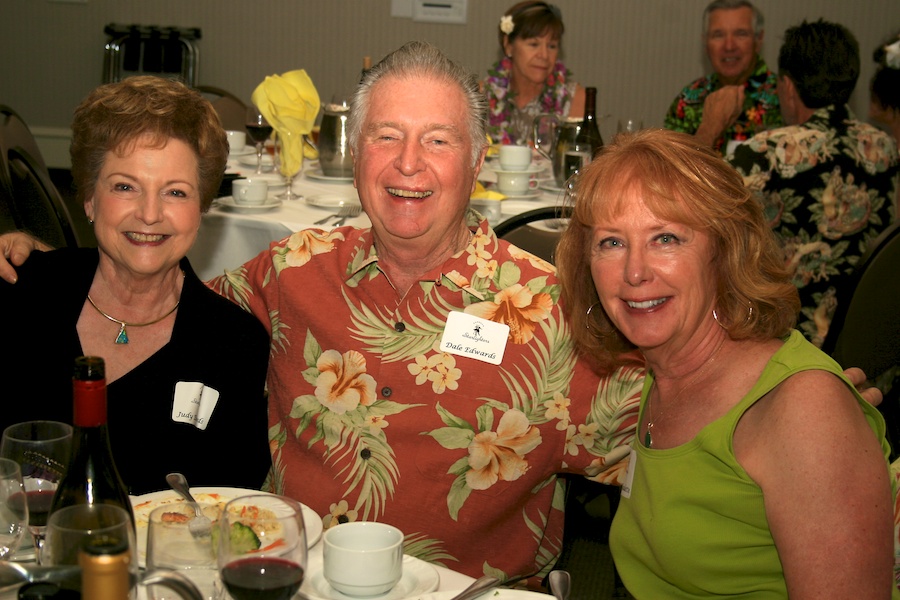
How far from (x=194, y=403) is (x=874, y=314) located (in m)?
2.24

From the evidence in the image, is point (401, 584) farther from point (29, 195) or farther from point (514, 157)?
point (514, 157)

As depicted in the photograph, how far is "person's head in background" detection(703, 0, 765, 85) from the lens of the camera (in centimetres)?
604

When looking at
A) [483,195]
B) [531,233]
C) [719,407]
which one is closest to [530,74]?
[483,195]

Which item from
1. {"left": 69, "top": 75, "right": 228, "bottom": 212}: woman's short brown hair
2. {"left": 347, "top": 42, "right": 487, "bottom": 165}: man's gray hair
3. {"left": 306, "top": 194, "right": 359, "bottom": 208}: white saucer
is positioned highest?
{"left": 347, "top": 42, "right": 487, "bottom": 165}: man's gray hair

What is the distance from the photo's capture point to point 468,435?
6.17ft

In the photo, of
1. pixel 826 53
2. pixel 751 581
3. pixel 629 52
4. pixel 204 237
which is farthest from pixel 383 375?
pixel 629 52

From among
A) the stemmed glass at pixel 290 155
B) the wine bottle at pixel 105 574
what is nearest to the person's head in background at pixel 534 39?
the stemmed glass at pixel 290 155

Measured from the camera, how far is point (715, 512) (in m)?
1.52

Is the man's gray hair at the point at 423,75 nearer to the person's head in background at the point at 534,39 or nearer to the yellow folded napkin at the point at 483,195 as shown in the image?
the yellow folded napkin at the point at 483,195

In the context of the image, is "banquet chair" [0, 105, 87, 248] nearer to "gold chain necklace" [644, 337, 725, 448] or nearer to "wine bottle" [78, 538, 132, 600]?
"gold chain necklace" [644, 337, 725, 448]

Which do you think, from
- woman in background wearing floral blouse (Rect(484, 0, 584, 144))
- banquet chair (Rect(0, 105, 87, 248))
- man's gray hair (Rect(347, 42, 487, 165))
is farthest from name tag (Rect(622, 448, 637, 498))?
woman in background wearing floral blouse (Rect(484, 0, 584, 144))

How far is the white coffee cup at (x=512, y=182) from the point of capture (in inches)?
161

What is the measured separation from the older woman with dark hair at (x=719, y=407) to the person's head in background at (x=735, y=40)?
4.73 m

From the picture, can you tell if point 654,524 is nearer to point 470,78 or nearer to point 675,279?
point 675,279
